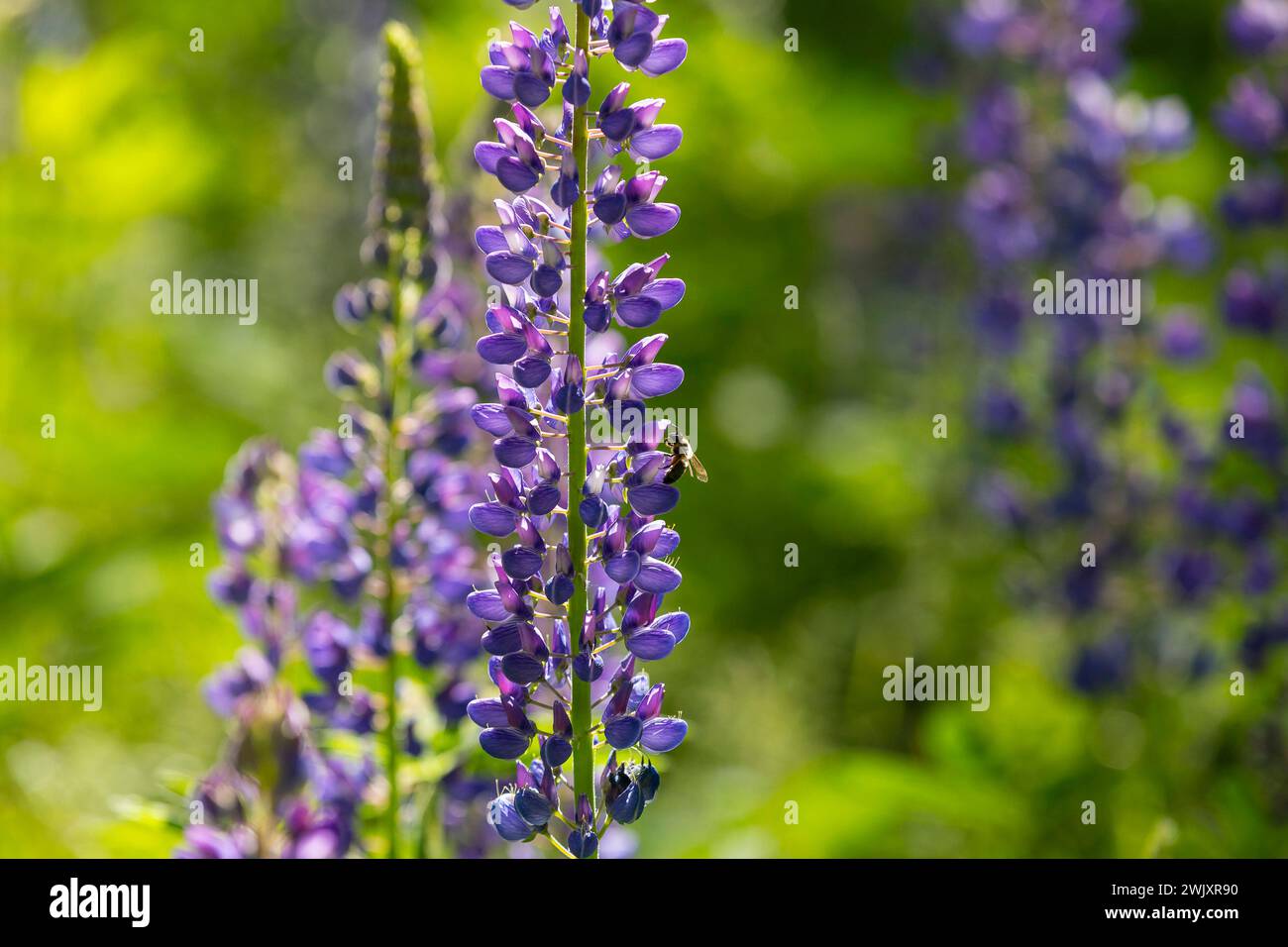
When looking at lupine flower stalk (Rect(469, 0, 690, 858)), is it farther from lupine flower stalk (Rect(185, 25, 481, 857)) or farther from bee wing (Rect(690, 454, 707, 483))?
lupine flower stalk (Rect(185, 25, 481, 857))

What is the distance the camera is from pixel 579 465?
2.21 m

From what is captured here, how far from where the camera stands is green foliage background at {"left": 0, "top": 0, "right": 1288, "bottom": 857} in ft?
15.6

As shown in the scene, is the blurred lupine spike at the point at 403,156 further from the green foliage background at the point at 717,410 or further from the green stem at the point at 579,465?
the green foliage background at the point at 717,410

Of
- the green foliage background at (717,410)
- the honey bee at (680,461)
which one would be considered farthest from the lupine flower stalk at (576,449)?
the green foliage background at (717,410)

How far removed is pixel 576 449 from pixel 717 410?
15.0ft

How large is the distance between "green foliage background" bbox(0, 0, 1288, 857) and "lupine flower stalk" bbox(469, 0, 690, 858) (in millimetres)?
1111

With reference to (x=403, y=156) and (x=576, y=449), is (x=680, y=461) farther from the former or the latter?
(x=403, y=156)

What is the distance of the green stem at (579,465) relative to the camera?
2.20m

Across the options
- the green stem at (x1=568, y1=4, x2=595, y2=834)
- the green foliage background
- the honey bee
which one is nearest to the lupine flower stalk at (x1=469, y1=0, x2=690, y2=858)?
the green stem at (x1=568, y1=4, x2=595, y2=834)

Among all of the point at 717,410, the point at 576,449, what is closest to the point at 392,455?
the point at 576,449

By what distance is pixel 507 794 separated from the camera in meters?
2.34

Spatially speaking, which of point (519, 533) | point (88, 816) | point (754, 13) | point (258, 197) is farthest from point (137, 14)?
point (519, 533)
